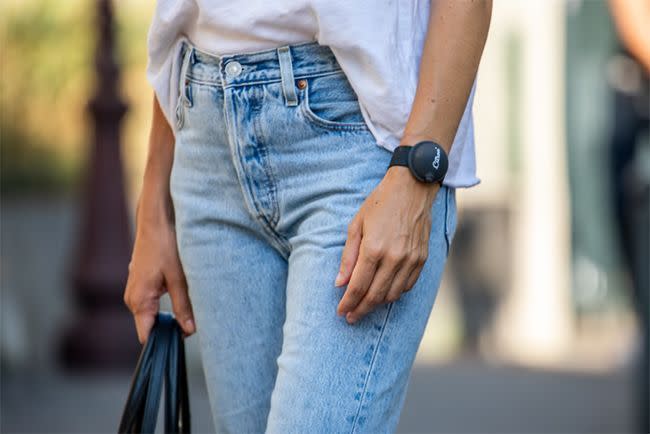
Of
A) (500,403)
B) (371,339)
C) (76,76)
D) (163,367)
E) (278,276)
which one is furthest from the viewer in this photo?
(76,76)

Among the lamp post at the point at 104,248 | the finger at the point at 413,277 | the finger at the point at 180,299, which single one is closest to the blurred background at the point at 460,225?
the lamp post at the point at 104,248

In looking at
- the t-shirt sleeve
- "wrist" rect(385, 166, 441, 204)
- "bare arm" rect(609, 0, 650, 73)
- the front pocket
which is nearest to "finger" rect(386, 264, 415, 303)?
"wrist" rect(385, 166, 441, 204)

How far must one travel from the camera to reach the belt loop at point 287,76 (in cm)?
185

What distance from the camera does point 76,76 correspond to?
28.1 feet

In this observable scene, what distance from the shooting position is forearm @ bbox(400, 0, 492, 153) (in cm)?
182

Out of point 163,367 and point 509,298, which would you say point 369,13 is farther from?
point 509,298

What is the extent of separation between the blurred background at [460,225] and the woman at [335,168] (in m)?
3.95

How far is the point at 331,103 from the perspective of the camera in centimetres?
185

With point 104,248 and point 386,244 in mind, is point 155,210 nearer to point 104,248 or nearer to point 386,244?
point 386,244

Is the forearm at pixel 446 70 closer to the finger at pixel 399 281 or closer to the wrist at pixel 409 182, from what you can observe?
the wrist at pixel 409 182

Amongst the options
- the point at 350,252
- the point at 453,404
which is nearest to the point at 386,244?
the point at 350,252

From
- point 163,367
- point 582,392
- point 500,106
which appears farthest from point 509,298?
point 163,367

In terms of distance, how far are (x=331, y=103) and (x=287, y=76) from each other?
8 cm

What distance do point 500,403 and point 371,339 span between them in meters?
4.38
